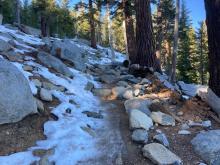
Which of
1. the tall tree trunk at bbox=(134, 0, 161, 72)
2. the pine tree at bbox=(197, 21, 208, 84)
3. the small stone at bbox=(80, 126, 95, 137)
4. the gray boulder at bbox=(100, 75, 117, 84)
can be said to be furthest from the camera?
the pine tree at bbox=(197, 21, 208, 84)

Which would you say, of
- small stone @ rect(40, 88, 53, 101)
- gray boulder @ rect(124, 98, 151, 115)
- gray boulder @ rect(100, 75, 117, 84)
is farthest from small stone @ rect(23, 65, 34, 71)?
gray boulder @ rect(124, 98, 151, 115)

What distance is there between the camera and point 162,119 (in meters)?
7.38

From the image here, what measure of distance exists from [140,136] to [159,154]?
736 millimetres

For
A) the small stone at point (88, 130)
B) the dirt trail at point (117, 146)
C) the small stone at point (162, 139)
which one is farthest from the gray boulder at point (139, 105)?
the small stone at point (88, 130)

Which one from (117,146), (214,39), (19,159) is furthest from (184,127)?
(19,159)

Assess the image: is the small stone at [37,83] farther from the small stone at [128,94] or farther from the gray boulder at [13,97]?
the small stone at [128,94]

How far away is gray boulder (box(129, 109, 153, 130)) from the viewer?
690 cm

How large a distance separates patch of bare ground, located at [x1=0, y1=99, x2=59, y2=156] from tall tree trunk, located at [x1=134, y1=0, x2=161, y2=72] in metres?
7.40

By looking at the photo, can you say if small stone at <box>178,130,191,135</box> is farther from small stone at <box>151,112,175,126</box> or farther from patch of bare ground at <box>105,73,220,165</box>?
small stone at <box>151,112,175,126</box>

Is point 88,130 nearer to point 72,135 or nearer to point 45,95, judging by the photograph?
point 72,135

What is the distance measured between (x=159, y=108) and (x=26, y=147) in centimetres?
350

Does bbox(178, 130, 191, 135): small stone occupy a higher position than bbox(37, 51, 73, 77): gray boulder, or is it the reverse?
bbox(37, 51, 73, 77): gray boulder

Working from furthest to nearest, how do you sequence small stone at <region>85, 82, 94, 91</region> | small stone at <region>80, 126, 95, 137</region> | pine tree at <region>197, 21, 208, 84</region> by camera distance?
pine tree at <region>197, 21, 208, 84</region>, small stone at <region>85, 82, 94, 91</region>, small stone at <region>80, 126, 95, 137</region>

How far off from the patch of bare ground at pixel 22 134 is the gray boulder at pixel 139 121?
6.10ft
